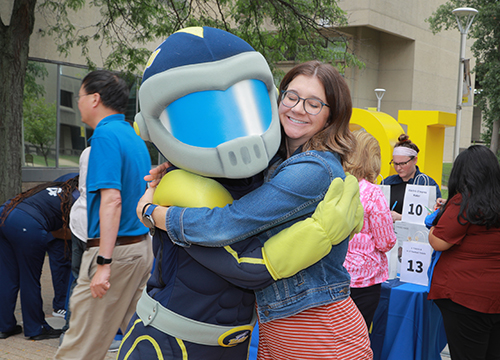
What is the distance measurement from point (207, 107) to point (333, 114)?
0.50 m

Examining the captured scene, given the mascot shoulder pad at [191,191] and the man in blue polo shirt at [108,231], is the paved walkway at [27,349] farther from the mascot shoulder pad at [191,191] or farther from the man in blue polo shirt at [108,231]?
the mascot shoulder pad at [191,191]

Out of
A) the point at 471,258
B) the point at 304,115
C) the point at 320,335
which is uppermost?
the point at 304,115

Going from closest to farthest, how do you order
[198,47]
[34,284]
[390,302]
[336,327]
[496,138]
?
1. [198,47]
2. [336,327]
3. [390,302]
4. [34,284]
5. [496,138]

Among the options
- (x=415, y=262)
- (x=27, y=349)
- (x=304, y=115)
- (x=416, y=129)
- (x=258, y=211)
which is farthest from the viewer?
(x=416, y=129)

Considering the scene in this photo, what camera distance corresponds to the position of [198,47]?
4.75ft

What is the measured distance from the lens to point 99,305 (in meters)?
2.73

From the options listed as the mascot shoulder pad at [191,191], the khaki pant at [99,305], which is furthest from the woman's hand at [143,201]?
the khaki pant at [99,305]

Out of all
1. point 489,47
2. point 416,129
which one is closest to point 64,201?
point 416,129

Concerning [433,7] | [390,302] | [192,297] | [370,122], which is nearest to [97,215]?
[192,297]

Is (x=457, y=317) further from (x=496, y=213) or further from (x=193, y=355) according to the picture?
(x=193, y=355)

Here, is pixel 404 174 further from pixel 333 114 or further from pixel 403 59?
pixel 403 59

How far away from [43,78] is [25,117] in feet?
3.59

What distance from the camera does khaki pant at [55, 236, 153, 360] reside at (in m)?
2.66

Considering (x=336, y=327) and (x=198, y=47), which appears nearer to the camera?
(x=198, y=47)
